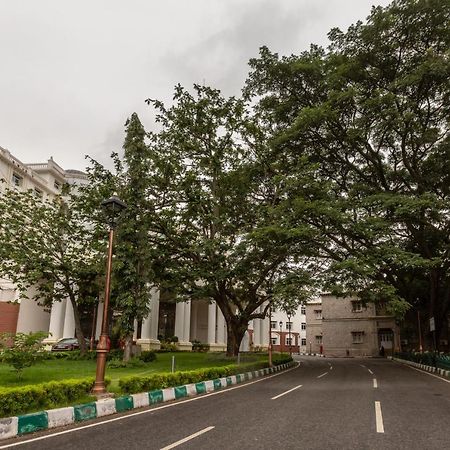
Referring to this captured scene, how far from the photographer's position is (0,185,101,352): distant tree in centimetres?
2630

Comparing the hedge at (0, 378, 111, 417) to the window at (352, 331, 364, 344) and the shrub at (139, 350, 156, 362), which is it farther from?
the window at (352, 331, 364, 344)

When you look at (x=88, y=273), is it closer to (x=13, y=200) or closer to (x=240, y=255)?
(x=13, y=200)

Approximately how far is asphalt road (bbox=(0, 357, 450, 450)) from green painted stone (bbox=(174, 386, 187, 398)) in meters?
0.88

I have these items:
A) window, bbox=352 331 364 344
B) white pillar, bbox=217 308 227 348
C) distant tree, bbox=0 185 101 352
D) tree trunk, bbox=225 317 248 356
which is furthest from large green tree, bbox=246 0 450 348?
window, bbox=352 331 364 344

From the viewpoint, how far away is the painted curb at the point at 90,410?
26.2 feet

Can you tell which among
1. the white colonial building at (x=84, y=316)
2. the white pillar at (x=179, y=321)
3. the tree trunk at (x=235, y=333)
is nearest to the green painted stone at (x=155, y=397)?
the tree trunk at (x=235, y=333)

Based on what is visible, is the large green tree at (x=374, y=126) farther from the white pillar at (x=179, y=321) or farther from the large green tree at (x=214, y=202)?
the white pillar at (x=179, y=321)

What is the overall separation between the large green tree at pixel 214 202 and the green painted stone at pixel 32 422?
14.3m

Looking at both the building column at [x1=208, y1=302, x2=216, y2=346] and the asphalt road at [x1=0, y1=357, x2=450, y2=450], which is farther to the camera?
the building column at [x1=208, y1=302, x2=216, y2=346]

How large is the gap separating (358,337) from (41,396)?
61465mm

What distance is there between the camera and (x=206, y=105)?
24281mm

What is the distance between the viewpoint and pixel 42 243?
27.4 m

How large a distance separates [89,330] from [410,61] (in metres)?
38.6

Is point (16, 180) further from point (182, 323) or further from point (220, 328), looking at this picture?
point (220, 328)
